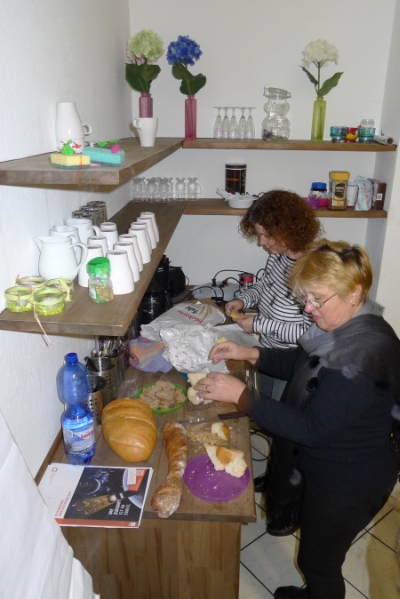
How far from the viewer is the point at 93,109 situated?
5.77ft

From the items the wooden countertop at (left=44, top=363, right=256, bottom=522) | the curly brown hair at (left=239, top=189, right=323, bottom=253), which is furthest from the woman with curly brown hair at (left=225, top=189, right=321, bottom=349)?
the wooden countertop at (left=44, top=363, right=256, bottom=522)

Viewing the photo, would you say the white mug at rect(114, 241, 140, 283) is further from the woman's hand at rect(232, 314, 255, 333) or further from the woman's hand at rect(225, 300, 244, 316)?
the woman's hand at rect(225, 300, 244, 316)

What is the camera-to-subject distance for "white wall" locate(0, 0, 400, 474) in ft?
3.91

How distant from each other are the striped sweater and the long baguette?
0.70 meters

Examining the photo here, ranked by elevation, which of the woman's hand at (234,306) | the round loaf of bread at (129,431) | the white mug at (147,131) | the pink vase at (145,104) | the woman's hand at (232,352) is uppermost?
the pink vase at (145,104)

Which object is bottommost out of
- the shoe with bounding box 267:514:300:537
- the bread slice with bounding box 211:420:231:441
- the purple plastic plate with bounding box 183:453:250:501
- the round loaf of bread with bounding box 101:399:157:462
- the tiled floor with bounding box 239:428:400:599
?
the tiled floor with bounding box 239:428:400:599

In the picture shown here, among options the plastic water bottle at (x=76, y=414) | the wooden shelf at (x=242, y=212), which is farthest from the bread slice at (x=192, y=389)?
the wooden shelf at (x=242, y=212)

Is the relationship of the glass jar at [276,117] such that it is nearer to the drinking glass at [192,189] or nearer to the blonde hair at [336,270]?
the drinking glass at [192,189]

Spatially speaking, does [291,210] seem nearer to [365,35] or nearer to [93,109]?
[93,109]

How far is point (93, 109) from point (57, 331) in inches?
41.8

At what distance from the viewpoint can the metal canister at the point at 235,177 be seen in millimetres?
2604

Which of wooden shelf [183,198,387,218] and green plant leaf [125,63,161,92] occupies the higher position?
green plant leaf [125,63,161,92]

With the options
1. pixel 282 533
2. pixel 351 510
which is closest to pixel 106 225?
pixel 351 510

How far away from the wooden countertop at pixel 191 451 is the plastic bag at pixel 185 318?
0.62ft
